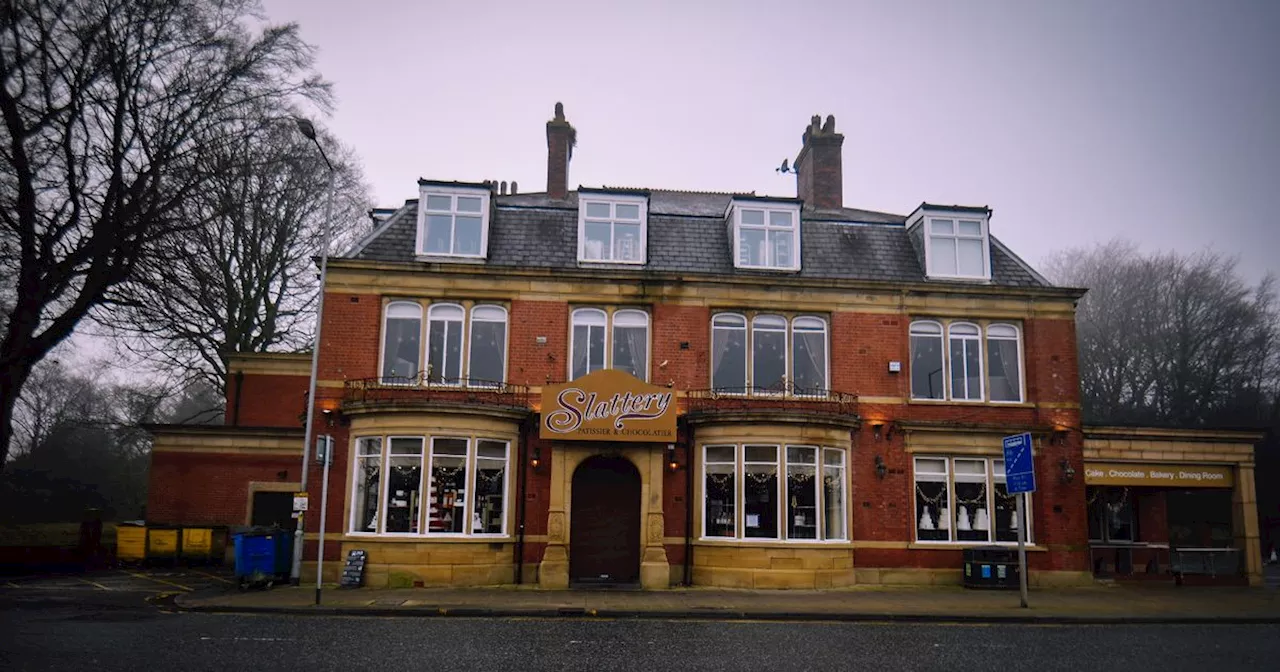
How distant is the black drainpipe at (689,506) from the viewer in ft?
66.0

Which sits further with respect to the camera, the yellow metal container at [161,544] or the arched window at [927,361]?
the yellow metal container at [161,544]

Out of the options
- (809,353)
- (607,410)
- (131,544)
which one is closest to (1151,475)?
(809,353)

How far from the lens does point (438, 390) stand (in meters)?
20.5

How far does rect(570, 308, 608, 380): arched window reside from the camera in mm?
21109

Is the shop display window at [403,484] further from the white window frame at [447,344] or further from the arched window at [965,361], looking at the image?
the arched window at [965,361]

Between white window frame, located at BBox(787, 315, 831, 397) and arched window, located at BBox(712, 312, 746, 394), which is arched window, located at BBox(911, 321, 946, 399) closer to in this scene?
white window frame, located at BBox(787, 315, 831, 397)

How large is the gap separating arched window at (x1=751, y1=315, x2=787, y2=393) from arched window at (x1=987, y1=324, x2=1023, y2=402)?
525 cm

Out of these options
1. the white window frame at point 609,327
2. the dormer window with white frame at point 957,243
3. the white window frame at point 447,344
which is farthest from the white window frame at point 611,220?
the dormer window with white frame at point 957,243

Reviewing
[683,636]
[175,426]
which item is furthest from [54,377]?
[683,636]

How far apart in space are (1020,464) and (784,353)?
619 centimetres

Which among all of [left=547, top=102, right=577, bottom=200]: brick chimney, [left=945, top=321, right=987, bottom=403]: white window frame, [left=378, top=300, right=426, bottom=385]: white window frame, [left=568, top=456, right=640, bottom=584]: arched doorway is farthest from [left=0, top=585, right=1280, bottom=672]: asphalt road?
[left=547, top=102, right=577, bottom=200]: brick chimney

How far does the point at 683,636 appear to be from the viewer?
13203mm

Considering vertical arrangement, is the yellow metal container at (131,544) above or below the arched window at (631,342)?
below

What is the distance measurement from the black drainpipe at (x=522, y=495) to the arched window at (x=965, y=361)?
34.3 feet
